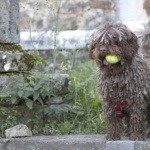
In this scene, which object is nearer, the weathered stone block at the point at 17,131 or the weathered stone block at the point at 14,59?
the weathered stone block at the point at 17,131

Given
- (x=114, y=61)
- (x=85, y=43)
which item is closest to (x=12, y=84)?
(x=114, y=61)

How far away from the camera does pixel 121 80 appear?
248 inches

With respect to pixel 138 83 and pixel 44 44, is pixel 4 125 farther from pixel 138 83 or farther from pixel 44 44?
pixel 44 44

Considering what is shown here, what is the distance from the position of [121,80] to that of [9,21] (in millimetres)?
1614

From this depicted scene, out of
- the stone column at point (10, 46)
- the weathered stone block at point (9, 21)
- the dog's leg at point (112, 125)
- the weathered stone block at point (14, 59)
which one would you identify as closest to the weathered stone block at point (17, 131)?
the stone column at point (10, 46)

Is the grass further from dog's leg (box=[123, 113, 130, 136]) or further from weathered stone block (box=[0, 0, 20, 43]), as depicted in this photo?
weathered stone block (box=[0, 0, 20, 43])

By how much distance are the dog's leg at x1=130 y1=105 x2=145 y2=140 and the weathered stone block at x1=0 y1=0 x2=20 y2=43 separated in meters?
1.68

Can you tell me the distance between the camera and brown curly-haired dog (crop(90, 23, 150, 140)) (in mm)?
6109

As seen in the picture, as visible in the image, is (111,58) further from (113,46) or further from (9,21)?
(9,21)

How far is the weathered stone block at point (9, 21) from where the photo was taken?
732 cm

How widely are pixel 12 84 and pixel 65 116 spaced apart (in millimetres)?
610

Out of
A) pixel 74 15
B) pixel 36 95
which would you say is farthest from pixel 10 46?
pixel 74 15

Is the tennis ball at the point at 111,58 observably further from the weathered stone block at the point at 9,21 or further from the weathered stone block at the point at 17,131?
the weathered stone block at the point at 9,21

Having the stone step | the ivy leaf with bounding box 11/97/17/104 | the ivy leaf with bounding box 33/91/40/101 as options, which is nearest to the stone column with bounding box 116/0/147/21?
the stone step
